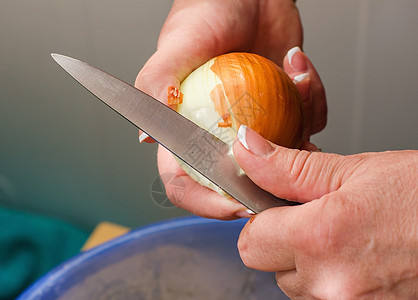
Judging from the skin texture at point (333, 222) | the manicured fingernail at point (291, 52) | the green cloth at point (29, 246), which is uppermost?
the manicured fingernail at point (291, 52)

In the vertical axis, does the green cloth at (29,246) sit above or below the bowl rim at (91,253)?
below

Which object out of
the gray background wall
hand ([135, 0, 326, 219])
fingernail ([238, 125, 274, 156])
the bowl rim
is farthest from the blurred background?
fingernail ([238, 125, 274, 156])

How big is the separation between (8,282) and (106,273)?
1.63 feet

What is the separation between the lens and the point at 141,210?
142 centimetres

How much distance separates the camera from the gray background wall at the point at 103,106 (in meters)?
1.08

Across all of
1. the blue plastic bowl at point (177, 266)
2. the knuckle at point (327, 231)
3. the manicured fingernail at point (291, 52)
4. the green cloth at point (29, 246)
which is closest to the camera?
the knuckle at point (327, 231)

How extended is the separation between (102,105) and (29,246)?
18.9 inches

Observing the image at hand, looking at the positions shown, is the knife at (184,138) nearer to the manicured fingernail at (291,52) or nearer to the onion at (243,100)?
the onion at (243,100)

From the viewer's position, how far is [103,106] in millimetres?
1271

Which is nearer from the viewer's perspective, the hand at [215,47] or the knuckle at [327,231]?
the knuckle at [327,231]

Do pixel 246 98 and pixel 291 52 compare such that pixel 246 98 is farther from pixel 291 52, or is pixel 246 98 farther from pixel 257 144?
pixel 291 52

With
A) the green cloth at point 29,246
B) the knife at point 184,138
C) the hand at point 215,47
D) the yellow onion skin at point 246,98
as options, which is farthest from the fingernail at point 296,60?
the green cloth at point 29,246

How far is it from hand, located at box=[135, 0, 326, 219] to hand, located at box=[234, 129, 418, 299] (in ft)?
0.46

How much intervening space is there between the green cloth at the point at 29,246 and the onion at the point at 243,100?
931 mm
